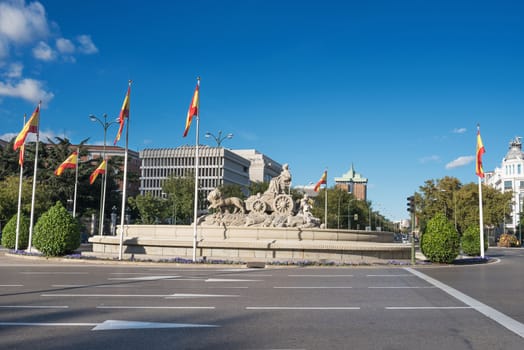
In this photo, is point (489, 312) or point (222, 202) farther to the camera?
point (222, 202)

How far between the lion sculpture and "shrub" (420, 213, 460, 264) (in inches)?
406

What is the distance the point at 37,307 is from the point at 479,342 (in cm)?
788

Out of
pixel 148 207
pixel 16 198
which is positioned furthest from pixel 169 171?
pixel 16 198

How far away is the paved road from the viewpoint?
6926 mm

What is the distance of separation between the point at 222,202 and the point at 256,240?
482 cm

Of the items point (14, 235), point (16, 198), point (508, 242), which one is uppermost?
point (16, 198)

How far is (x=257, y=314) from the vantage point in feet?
29.8

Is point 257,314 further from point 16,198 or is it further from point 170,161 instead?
point 170,161

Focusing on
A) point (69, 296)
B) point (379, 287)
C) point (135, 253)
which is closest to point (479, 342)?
point (379, 287)

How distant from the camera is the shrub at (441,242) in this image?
966 inches

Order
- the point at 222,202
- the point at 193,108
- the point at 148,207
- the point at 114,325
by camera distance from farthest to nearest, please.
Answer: the point at 148,207
the point at 222,202
the point at 193,108
the point at 114,325

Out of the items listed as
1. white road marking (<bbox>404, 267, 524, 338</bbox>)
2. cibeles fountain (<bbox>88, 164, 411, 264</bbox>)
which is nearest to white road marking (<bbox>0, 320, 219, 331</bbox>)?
white road marking (<bbox>404, 267, 524, 338</bbox>)

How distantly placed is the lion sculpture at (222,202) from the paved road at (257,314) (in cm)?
1358

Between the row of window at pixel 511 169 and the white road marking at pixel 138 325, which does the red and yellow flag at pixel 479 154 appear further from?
the row of window at pixel 511 169
